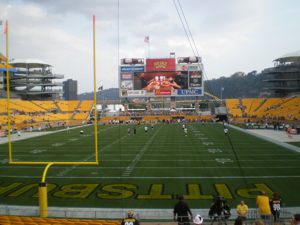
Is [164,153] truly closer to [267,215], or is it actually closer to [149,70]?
[267,215]

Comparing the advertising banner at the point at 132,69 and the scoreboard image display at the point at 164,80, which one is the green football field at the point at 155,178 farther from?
the advertising banner at the point at 132,69

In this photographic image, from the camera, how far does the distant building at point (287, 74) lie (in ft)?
161

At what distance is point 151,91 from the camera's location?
45.4 metres

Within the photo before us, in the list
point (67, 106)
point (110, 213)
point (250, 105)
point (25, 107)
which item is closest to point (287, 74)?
point (250, 105)

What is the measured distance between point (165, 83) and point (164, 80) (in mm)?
581

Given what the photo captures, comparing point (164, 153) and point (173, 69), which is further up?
point (173, 69)

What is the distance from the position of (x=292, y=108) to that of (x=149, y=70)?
76.2 ft

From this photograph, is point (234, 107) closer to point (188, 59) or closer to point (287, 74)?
point (287, 74)

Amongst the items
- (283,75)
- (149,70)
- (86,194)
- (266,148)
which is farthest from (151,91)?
(86,194)

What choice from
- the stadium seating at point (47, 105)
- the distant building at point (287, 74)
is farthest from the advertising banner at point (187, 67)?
the stadium seating at point (47, 105)

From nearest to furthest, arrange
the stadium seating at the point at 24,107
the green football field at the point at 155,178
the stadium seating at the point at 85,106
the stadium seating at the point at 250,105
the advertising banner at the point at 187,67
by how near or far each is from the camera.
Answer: the green football field at the point at 155,178, the stadium seating at the point at 24,107, the advertising banner at the point at 187,67, the stadium seating at the point at 250,105, the stadium seating at the point at 85,106

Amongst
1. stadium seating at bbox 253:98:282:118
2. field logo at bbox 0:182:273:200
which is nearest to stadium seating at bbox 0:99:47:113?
field logo at bbox 0:182:273:200

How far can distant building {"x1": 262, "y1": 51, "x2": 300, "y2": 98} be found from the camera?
161ft

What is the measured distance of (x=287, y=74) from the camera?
50.3m
